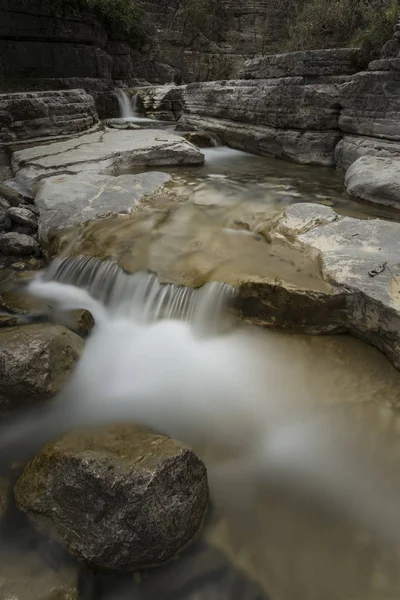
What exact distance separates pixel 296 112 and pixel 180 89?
8314mm

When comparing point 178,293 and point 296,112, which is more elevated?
point 296,112

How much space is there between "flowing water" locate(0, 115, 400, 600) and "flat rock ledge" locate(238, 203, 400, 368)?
0.15 metres

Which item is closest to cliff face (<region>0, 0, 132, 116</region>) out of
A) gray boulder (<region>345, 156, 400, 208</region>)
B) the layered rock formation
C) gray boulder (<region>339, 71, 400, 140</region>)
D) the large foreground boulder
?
the layered rock formation

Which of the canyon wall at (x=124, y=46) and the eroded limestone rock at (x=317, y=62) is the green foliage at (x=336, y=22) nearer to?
the eroded limestone rock at (x=317, y=62)

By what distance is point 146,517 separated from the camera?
7.15 ft

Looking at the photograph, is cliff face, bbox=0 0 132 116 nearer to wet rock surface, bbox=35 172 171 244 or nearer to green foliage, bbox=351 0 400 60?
wet rock surface, bbox=35 172 171 244

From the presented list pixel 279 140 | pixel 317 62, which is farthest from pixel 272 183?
pixel 317 62

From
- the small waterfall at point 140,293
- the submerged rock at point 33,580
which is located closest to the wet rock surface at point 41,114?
the small waterfall at point 140,293

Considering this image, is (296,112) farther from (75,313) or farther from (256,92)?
(75,313)

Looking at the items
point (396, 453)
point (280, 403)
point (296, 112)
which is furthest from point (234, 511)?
point (296, 112)

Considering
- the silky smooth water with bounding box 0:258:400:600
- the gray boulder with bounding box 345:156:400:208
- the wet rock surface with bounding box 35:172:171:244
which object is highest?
the gray boulder with bounding box 345:156:400:208

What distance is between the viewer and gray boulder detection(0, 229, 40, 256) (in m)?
5.18

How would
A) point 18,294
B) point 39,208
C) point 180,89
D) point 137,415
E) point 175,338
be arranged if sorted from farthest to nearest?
1. point 180,89
2. point 39,208
3. point 18,294
4. point 175,338
5. point 137,415

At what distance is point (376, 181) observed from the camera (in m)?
5.85
